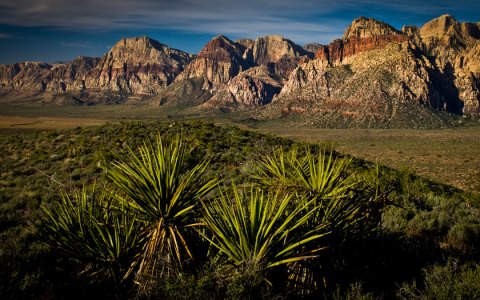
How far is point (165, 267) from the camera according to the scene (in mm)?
4895

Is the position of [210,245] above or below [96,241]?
below

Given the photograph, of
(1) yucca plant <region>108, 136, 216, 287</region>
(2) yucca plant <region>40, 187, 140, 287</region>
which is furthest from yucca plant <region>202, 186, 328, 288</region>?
(2) yucca plant <region>40, 187, 140, 287</region>

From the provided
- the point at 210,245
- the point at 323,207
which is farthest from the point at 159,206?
the point at 323,207

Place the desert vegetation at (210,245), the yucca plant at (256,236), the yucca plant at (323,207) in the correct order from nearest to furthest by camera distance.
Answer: the yucca plant at (256,236), the desert vegetation at (210,245), the yucca plant at (323,207)

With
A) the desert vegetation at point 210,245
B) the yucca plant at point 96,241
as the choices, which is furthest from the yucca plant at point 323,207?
the yucca plant at point 96,241

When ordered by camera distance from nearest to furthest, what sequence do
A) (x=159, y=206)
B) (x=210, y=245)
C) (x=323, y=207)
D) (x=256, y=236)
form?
(x=256, y=236) < (x=159, y=206) < (x=210, y=245) < (x=323, y=207)

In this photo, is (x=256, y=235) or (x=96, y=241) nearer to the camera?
(x=256, y=235)

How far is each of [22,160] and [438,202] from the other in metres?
24.3

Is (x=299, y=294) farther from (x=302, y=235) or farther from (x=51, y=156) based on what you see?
(x=51, y=156)

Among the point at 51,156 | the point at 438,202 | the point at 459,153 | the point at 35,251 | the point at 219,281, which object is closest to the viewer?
the point at 219,281

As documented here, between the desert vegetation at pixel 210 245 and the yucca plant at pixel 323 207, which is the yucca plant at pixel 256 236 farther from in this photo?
the yucca plant at pixel 323 207

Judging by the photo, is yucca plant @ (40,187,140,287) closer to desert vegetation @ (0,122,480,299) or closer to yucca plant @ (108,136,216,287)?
desert vegetation @ (0,122,480,299)

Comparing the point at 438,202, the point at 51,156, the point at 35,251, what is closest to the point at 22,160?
the point at 51,156

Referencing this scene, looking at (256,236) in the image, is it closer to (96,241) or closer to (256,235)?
(256,235)
